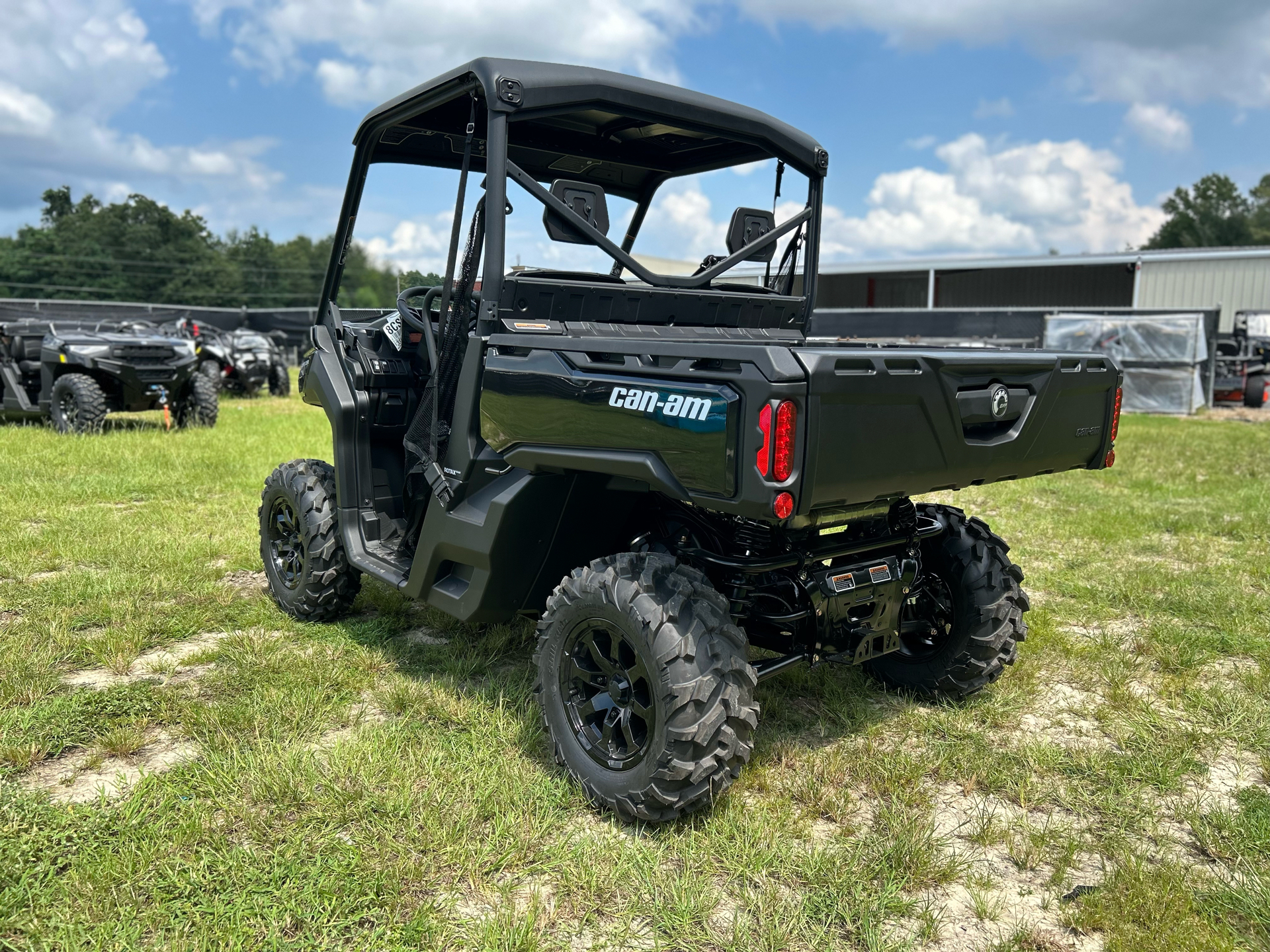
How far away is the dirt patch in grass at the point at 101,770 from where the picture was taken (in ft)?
9.82

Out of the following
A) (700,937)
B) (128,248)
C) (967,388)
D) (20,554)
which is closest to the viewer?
(700,937)

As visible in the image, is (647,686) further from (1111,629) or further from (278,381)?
(278,381)

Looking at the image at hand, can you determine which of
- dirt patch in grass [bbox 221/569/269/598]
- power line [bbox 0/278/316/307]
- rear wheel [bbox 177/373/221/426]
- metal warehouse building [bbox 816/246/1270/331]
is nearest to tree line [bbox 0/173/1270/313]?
power line [bbox 0/278/316/307]

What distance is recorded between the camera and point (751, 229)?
3938 mm

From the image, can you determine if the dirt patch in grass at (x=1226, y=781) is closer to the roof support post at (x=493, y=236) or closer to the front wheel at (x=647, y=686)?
the front wheel at (x=647, y=686)

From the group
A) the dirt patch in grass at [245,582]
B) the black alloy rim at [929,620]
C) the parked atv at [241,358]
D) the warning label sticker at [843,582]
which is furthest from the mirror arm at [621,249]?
the parked atv at [241,358]

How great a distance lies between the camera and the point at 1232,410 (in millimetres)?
18422

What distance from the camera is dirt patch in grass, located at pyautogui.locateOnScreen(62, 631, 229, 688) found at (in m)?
3.92

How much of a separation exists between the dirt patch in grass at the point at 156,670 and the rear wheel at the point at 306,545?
1.51 ft

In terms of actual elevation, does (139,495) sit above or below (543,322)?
below

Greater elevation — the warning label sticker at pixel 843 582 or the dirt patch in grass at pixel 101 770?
the warning label sticker at pixel 843 582

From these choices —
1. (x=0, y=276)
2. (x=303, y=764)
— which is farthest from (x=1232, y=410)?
(x=0, y=276)

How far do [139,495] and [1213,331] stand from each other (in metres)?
18.4

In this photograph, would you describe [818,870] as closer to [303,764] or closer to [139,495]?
[303,764]
